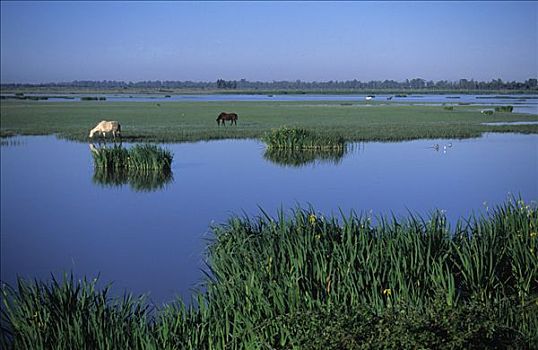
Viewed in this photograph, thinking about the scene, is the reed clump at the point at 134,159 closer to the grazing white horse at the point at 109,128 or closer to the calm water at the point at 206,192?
the calm water at the point at 206,192

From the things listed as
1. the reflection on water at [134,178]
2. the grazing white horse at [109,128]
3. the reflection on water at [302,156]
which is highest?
the grazing white horse at [109,128]

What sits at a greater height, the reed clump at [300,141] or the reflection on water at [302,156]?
the reed clump at [300,141]

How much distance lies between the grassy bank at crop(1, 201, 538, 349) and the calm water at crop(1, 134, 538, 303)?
2042mm

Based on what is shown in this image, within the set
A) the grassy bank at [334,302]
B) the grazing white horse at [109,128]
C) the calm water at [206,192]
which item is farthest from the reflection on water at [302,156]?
the grassy bank at [334,302]

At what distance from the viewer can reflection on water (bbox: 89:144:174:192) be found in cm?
1964

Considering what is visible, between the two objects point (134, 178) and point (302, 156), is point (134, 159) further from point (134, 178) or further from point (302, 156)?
point (302, 156)

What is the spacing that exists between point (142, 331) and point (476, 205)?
11251 mm

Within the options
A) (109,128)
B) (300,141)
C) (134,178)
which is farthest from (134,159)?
(109,128)

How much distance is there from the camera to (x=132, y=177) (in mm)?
20828

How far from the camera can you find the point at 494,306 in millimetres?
6859

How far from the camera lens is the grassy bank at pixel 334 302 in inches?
210

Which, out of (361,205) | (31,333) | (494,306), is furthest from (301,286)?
(361,205)

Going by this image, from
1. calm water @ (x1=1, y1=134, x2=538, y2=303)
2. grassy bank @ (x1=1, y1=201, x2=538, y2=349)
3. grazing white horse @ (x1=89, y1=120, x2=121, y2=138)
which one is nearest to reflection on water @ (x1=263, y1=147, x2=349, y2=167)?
calm water @ (x1=1, y1=134, x2=538, y2=303)

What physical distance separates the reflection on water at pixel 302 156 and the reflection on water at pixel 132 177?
4.31 meters
